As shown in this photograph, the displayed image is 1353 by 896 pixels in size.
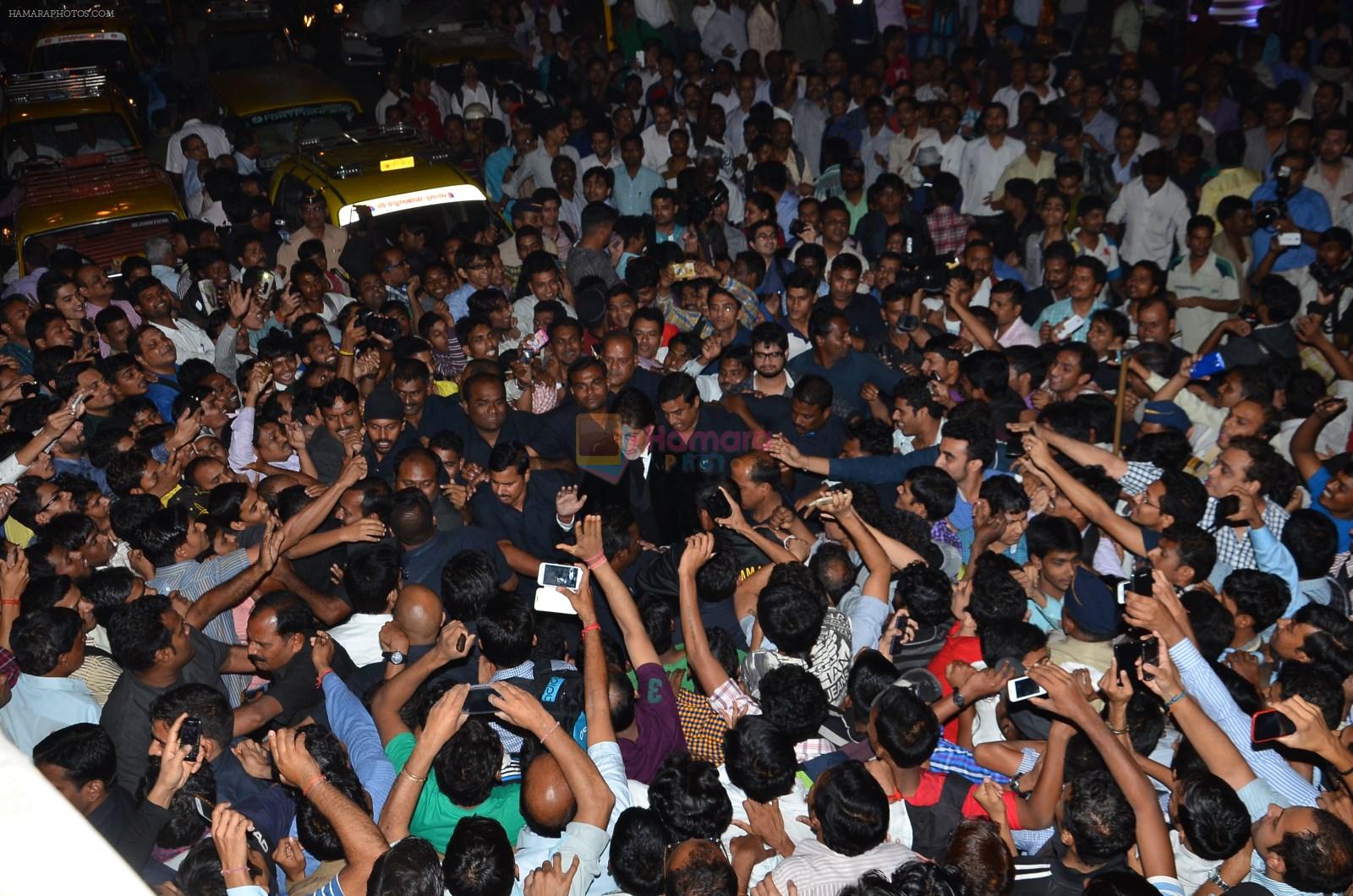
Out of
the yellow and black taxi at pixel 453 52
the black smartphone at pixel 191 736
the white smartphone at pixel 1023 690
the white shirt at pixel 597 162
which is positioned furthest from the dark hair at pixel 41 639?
the yellow and black taxi at pixel 453 52

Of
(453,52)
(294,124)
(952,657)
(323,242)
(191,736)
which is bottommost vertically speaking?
(952,657)

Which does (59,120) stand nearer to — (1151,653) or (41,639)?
(41,639)

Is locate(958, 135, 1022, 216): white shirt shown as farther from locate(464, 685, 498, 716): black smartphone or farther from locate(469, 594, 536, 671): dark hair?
locate(464, 685, 498, 716): black smartphone

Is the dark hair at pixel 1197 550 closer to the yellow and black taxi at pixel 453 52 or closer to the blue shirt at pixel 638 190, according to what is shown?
the blue shirt at pixel 638 190

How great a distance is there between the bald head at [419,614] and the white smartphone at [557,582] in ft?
2.05

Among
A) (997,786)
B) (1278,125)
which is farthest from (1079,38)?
(997,786)

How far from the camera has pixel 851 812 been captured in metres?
3.65

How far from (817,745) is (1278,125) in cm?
921

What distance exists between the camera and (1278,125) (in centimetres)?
1048

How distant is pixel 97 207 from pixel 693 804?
30.5 feet

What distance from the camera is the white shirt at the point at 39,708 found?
4637 mm

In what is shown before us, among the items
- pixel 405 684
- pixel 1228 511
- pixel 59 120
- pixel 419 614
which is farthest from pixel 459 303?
pixel 59 120

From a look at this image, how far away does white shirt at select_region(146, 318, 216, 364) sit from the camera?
8383 millimetres

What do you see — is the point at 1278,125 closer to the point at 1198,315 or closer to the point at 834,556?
the point at 1198,315
